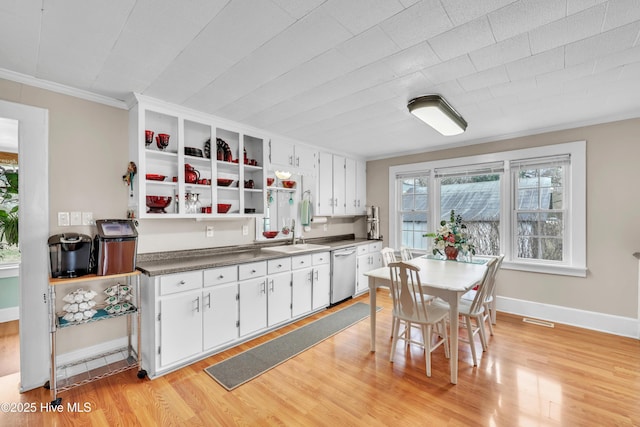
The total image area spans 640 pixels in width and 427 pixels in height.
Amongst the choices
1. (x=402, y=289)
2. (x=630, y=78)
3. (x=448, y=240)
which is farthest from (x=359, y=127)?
(x=630, y=78)

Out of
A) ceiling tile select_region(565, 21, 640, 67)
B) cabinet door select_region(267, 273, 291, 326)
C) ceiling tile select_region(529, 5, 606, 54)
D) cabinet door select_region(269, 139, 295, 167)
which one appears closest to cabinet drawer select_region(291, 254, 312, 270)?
cabinet door select_region(267, 273, 291, 326)

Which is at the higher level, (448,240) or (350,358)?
(448,240)

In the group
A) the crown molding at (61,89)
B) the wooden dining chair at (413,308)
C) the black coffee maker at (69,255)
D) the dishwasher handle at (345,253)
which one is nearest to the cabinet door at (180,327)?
the black coffee maker at (69,255)

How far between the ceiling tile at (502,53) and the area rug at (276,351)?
9.37 feet

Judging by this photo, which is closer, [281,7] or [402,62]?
[281,7]

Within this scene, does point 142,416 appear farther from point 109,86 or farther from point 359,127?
point 359,127

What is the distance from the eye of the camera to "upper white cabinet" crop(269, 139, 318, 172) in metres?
3.81

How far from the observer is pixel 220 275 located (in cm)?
274

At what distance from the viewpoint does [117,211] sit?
8.95ft

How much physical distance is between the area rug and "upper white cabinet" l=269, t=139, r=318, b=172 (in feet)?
6.83

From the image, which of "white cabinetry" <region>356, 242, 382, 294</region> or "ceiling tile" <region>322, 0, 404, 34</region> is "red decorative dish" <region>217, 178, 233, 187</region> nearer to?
"ceiling tile" <region>322, 0, 404, 34</region>

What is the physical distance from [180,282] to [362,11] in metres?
2.38

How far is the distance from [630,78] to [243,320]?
155 inches

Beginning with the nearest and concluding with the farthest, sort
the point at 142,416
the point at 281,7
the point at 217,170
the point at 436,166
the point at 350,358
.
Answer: the point at 281,7 < the point at 142,416 < the point at 350,358 < the point at 217,170 < the point at 436,166
